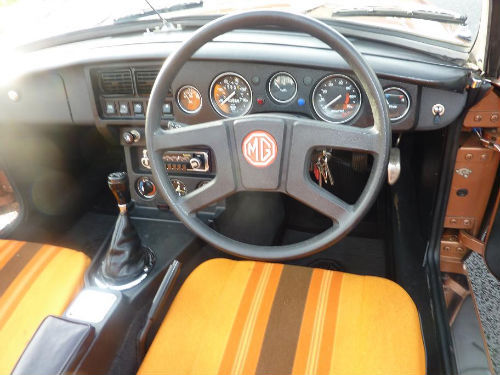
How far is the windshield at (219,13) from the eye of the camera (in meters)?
1.46

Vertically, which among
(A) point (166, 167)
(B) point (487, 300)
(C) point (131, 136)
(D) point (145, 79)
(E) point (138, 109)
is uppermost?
(D) point (145, 79)

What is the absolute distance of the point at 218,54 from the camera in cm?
131

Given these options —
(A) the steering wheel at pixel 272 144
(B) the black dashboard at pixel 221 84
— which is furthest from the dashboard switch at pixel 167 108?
(A) the steering wheel at pixel 272 144

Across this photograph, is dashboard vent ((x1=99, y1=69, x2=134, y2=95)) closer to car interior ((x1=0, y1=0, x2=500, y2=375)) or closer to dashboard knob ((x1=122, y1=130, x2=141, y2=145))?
car interior ((x1=0, y1=0, x2=500, y2=375))

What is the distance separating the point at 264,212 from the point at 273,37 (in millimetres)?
914

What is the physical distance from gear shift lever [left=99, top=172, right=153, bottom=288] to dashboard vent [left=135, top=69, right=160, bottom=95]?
0.31 metres

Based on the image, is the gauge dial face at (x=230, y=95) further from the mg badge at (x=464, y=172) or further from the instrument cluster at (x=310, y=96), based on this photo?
the mg badge at (x=464, y=172)

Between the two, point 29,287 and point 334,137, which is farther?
point 29,287

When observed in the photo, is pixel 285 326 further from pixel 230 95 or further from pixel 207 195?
pixel 230 95

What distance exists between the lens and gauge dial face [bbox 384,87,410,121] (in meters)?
1.28

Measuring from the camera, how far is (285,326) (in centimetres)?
117

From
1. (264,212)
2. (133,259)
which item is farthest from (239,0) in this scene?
(133,259)

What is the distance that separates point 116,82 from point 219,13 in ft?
1.44

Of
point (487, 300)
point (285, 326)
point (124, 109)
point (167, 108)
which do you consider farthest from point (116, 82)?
point (487, 300)
